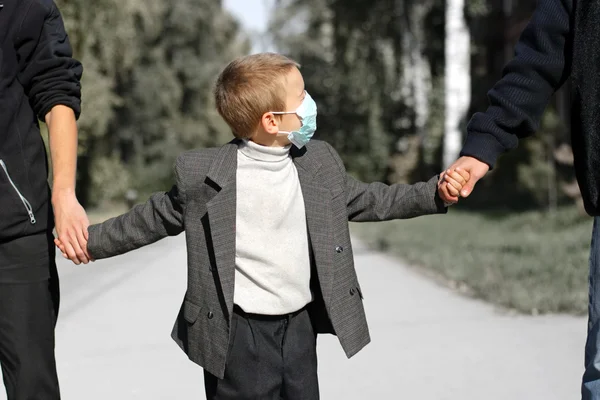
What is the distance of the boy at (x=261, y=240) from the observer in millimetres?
3180

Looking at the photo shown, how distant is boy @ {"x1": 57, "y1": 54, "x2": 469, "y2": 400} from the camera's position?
3.18m

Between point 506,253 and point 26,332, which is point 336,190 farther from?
point 506,253

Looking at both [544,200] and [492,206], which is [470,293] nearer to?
[544,200]

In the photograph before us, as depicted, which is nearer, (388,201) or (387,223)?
(388,201)

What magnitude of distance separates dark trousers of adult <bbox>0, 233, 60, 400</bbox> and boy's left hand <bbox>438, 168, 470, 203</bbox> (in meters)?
1.30

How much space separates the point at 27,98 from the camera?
311cm

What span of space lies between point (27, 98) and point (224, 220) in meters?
0.72

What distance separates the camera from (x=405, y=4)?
97.6ft

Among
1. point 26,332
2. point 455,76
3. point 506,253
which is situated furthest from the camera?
point 455,76

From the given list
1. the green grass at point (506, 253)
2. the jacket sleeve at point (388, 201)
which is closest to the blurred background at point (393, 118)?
the green grass at point (506, 253)

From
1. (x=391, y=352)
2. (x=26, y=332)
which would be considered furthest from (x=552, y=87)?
(x=391, y=352)

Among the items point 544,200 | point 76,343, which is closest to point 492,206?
point 544,200

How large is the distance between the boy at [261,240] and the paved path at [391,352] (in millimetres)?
1922

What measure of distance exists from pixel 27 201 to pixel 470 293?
6.18 metres
